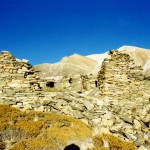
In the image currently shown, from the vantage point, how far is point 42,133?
11.4 metres

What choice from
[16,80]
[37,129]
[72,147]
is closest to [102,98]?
[16,80]

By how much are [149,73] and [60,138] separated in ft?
130

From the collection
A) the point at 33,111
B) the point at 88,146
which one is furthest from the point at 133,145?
the point at 33,111

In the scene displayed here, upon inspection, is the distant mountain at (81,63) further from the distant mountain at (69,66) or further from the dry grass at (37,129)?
the dry grass at (37,129)

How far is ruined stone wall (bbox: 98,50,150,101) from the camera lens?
17859mm

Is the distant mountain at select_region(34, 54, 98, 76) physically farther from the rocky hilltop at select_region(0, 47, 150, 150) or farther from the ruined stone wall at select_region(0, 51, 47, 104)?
the ruined stone wall at select_region(0, 51, 47, 104)

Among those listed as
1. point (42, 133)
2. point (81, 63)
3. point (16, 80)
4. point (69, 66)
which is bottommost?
point (42, 133)

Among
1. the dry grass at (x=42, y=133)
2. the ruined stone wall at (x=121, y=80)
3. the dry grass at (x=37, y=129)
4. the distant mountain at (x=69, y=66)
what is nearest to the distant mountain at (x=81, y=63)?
the distant mountain at (x=69, y=66)

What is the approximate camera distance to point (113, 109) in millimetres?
15914

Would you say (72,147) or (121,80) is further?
(121,80)

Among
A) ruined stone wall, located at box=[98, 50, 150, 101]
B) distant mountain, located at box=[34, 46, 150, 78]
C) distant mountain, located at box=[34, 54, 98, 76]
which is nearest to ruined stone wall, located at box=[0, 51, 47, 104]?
ruined stone wall, located at box=[98, 50, 150, 101]

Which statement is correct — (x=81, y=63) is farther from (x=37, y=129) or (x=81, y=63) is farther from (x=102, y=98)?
(x=37, y=129)

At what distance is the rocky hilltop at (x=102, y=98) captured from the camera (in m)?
13.6

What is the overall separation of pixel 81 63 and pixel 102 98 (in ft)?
213
